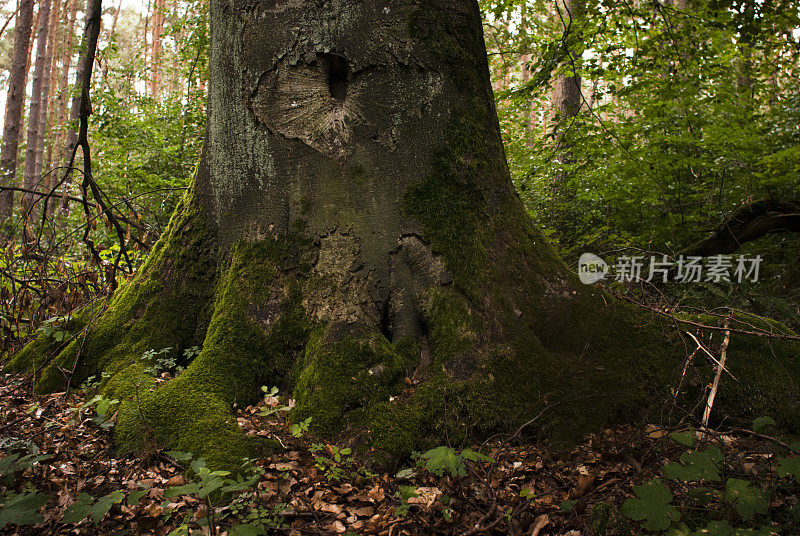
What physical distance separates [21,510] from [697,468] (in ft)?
7.77

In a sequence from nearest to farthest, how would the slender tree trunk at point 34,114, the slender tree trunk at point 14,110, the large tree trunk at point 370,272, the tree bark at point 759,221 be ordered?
the large tree trunk at point 370,272, the tree bark at point 759,221, the slender tree trunk at point 14,110, the slender tree trunk at point 34,114

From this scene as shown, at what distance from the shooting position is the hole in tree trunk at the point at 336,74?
3264 mm

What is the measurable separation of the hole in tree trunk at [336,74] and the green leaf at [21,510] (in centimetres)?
262

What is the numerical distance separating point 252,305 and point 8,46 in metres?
29.7

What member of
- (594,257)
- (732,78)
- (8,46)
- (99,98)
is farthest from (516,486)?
(8,46)

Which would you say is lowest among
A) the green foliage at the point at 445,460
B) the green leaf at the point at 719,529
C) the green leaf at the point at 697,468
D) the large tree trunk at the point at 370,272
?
the green leaf at the point at 719,529


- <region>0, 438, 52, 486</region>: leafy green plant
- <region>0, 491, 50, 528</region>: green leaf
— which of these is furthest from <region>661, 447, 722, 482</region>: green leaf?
<region>0, 438, 52, 486</region>: leafy green plant

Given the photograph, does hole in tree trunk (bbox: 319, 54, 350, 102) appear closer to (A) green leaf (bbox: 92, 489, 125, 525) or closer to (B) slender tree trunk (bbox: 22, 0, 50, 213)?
(A) green leaf (bbox: 92, 489, 125, 525)

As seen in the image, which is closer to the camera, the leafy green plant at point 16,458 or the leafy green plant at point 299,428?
the leafy green plant at point 16,458

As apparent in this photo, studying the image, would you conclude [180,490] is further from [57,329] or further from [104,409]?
[57,329]

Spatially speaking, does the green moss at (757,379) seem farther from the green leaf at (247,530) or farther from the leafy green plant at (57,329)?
the leafy green plant at (57,329)

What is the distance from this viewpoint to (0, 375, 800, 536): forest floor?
6.06 ft

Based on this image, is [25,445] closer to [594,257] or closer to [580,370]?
[580,370]

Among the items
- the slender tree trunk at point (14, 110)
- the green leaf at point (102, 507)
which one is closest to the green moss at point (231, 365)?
the green leaf at point (102, 507)
